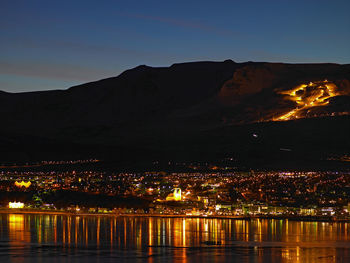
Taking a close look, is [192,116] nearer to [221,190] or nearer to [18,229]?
[221,190]

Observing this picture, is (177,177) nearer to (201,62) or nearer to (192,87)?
(192,87)

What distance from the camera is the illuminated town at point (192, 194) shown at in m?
74.9

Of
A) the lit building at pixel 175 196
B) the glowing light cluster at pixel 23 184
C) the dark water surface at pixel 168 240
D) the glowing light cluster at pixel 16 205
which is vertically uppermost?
the glowing light cluster at pixel 23 184

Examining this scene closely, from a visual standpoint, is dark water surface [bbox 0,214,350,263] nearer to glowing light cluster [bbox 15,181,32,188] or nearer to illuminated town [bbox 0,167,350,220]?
illuminated town [bbox 0,167,350,220]

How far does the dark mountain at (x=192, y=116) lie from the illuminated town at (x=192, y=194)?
568 inches

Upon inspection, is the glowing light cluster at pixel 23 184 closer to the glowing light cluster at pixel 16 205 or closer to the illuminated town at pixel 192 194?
the illuminated town at pixel 192 194

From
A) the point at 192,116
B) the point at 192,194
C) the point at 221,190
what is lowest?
the point at 192,194

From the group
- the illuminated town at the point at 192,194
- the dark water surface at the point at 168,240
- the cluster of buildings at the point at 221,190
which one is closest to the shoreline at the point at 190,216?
the illuminated town at the point at 192,194

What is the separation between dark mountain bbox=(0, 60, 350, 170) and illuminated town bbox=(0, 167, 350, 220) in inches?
568

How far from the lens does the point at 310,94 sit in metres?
125

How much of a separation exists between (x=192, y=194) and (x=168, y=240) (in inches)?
847

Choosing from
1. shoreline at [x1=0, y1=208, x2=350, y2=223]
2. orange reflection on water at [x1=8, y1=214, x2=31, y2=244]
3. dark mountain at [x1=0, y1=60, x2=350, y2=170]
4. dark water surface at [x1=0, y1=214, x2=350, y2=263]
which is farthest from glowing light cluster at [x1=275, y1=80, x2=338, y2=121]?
orange reflection on water at [x1=8, y1=214, x2=31, y2=244]

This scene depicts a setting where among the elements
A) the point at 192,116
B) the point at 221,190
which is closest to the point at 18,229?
the point at 221,190

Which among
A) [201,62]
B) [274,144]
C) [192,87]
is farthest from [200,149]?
[201,62]
